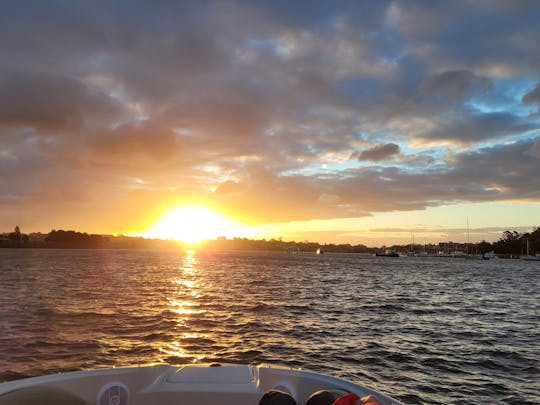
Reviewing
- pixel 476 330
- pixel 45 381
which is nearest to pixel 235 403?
pixel 45 381

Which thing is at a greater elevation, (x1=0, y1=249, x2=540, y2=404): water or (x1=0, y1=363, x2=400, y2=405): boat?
(x1=0, y1=363, x2=400, y2=405): boat

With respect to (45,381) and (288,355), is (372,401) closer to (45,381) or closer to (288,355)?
(45,381)

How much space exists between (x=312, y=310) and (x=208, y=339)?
43.5ft

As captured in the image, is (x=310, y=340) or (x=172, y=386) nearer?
(x=172, y=386)

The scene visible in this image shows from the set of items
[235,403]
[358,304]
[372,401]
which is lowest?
[358,304]

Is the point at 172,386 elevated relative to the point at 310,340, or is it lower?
elevated

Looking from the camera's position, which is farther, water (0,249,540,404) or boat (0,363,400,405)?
water (0,249,540,404)

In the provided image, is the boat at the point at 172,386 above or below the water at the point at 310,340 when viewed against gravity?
above

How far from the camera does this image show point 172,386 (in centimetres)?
743

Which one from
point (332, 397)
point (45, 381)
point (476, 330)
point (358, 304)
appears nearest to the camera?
point (332, 397)

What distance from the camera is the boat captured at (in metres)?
7.01

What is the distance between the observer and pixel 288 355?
1903cm

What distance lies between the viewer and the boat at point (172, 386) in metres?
7.01

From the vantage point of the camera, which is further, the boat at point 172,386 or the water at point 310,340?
the water at point 310,340
